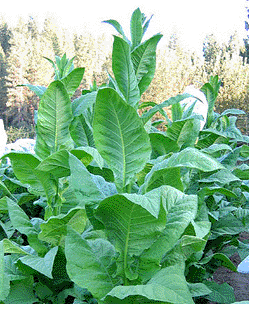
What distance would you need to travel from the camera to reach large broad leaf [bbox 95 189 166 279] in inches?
36.3

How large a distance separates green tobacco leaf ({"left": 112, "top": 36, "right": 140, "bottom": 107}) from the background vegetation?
62.4 feet

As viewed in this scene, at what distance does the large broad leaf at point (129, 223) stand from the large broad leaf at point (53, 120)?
411 millimetres

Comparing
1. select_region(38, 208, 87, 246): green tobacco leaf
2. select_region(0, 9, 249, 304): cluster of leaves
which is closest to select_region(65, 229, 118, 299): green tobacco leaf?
select_region(0, 9, 249, 304): cluster of leaves

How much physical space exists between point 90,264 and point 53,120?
1.69ft

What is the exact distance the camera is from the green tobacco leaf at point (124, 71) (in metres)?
1.10

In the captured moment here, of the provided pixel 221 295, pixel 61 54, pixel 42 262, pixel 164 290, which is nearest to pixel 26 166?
pixel 42 262

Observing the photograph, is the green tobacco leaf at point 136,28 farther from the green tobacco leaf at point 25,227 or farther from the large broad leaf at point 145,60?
the green tobacco leaf at point 25,227

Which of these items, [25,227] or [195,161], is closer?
[195,161]

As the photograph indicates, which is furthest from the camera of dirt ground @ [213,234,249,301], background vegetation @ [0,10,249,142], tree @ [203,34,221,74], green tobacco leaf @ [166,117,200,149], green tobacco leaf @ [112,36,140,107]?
tree @ [203,34,221,74]

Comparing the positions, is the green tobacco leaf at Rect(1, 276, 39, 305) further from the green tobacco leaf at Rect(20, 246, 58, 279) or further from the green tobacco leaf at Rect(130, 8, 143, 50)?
the green tobacco leaf at Rect(130, 8, 143, 50)

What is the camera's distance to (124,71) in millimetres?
1132

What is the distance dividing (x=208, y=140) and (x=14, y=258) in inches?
50.4

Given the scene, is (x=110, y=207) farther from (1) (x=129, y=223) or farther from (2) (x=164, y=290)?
(2) (x=164, y=290)

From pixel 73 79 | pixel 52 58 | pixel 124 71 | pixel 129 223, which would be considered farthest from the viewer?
pixel 52 58
